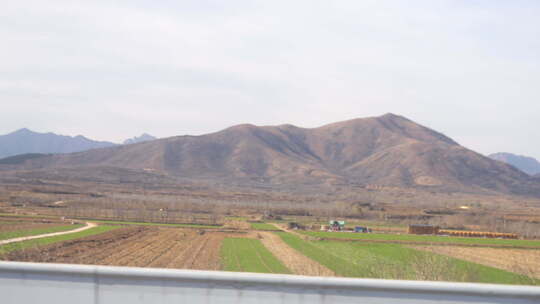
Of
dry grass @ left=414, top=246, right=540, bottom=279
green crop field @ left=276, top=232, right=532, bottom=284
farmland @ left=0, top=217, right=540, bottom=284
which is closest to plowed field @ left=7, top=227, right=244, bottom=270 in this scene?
farmland @ left=0, top=217, right=540, bottom=284

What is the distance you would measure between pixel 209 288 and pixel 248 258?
38.6 metres

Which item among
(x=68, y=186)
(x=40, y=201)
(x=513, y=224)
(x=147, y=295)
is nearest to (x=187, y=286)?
(x=147, y=295)

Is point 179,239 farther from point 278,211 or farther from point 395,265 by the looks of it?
point 278,211

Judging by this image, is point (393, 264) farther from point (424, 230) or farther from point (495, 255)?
point (424, 230)

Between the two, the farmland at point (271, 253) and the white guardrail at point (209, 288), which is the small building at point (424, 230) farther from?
the white guardrail at point (209, 288)

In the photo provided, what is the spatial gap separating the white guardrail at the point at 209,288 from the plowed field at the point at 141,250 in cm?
2217

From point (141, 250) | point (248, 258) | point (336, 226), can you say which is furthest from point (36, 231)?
point (336, 226)

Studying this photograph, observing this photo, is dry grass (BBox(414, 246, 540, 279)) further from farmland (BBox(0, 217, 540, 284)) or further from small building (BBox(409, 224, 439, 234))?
small building (BBox(409, 224, 439, 234))

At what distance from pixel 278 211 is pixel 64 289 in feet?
378

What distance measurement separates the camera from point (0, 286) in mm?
6414

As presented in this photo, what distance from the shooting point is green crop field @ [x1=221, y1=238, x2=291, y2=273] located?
3775 centimetres

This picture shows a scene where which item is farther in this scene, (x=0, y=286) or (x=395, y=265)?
(x=395, y=265)

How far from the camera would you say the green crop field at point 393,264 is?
1906 cm

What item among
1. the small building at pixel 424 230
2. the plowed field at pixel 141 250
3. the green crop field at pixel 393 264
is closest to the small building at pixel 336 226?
the small building at pixel 424 230
